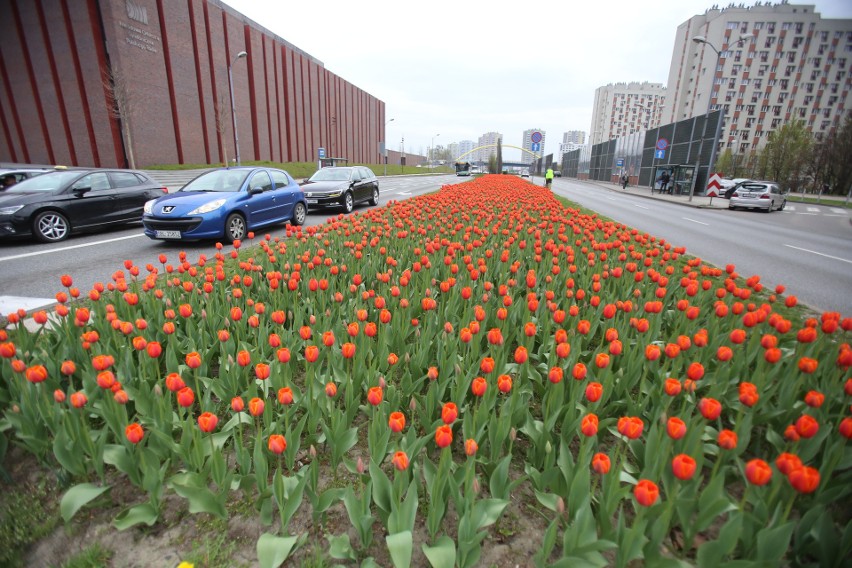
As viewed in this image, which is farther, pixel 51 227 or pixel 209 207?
pixel 51 227

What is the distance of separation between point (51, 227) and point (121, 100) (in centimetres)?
2169

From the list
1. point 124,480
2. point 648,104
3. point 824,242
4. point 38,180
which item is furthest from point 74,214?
point 648,104

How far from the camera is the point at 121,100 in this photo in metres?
24.7

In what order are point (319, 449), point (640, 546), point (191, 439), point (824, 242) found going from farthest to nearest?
1. point (824, 242)
2. point (319, 449)
3. point (191, 439)
4. point (640, 546)

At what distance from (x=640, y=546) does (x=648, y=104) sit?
6047 inches

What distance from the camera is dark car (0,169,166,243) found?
25.8ft

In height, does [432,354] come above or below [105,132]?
below

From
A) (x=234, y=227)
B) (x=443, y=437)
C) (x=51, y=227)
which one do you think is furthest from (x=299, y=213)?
(x=443, y=437)

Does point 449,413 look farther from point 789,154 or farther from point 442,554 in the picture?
point 789,154

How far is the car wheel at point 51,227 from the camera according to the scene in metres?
8.07

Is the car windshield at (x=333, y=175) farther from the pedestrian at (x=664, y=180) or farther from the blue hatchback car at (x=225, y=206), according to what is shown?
the pedestrian at (x=664, y=180)

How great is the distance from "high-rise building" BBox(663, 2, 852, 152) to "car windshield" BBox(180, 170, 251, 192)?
275ft

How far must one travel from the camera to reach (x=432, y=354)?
2859mm

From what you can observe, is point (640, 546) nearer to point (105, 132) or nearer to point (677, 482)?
point (677, 482)
